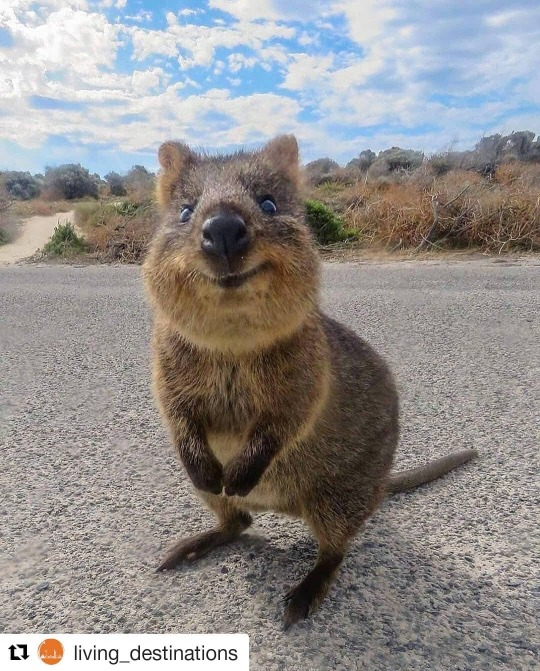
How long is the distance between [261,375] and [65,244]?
581 inches

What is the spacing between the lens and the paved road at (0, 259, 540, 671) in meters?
2.58

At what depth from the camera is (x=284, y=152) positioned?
3217 millimetres

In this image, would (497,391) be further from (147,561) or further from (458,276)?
(458,276)

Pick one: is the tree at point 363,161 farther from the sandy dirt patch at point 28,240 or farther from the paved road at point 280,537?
the paved road at point 280,537

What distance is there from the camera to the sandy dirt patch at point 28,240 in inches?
688

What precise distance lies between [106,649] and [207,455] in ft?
2.84

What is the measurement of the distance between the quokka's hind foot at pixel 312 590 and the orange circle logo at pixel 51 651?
926 mm

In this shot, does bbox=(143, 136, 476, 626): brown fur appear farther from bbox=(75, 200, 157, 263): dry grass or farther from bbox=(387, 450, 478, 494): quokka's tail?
bbox=(75, 200, 157, 263): dry grass

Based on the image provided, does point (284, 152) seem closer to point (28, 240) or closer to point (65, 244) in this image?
point (65, 244)

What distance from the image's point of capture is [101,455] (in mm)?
4258

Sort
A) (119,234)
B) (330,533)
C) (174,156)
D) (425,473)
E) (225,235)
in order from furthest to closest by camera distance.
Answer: (119,234) → (425,473) → (174,156) → (330,533) → (225,235)

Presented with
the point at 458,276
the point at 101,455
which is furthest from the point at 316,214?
the point at 101,455

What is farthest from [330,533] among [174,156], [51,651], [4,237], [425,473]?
[4,237]

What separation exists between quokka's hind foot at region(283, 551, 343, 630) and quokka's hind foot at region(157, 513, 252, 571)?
0.54 metres
